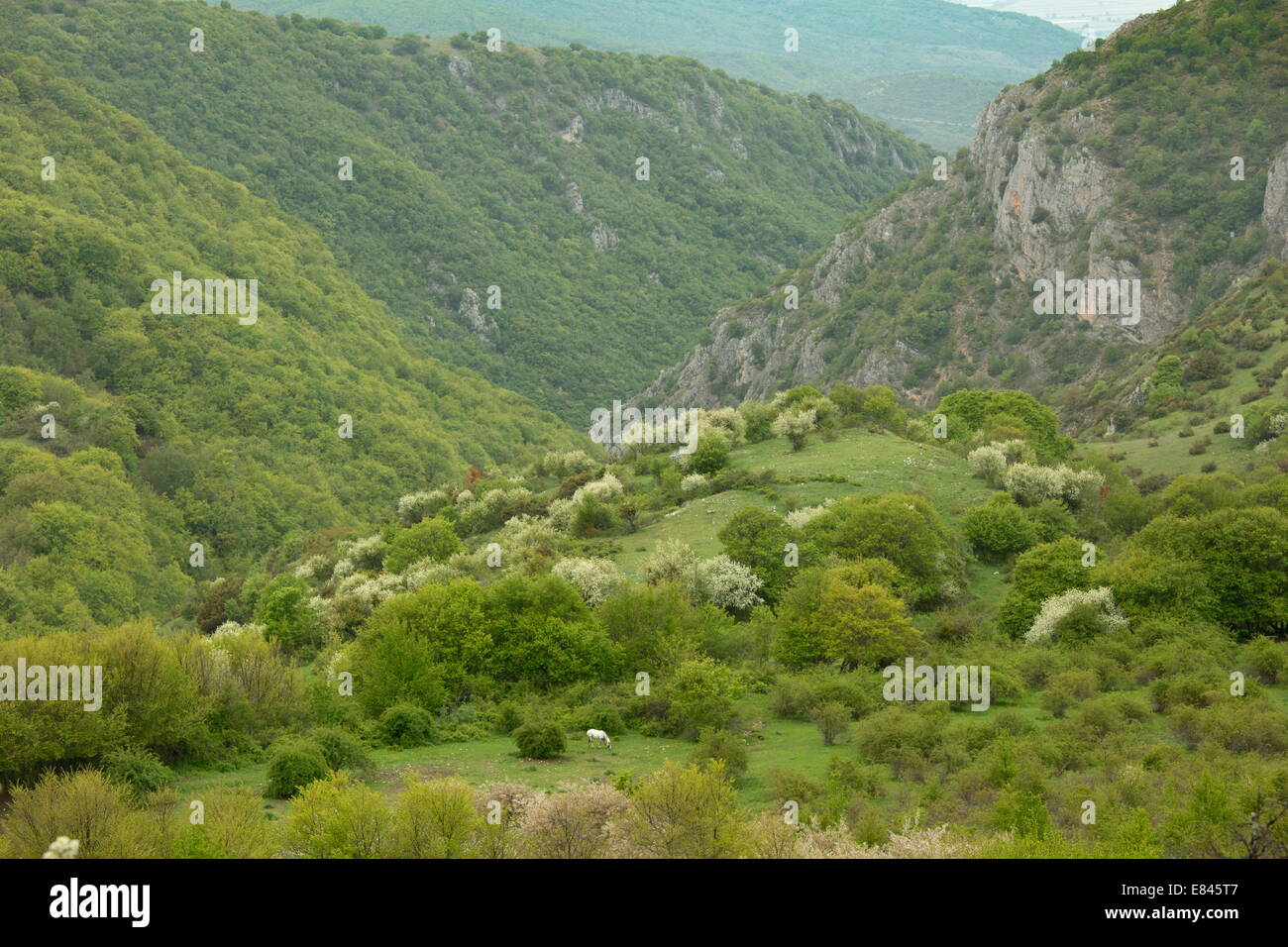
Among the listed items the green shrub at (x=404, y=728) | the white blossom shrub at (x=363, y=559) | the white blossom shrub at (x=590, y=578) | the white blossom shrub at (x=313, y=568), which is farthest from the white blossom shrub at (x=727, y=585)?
the white blossom shrub at (x=313, y=568)

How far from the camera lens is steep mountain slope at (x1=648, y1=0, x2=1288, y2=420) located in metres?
122

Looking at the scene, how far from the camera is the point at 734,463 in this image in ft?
236

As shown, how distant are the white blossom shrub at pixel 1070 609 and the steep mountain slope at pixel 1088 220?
66.6m

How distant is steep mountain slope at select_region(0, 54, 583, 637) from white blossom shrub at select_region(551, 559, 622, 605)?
39796 millimetres

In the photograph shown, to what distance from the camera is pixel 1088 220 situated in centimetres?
12975

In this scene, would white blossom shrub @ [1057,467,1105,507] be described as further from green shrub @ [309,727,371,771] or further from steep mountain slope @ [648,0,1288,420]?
steep mountain slope @ [648,0,1288,420]

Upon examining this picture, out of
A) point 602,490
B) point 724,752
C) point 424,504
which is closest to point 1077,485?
point 602,490

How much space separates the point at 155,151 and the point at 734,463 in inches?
5067

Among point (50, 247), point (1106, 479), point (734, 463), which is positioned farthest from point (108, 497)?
point (1106, 479)

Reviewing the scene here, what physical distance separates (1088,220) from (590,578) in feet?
321

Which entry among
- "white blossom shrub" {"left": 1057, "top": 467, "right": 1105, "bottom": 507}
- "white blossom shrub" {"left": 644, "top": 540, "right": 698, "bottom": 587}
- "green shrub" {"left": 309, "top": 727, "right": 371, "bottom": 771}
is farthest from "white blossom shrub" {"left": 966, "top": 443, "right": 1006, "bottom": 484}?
"green shrub" {"left": 309, "top": 727, "right": 371, "bottom": 771}

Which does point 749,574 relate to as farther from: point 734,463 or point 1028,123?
point 1028,123

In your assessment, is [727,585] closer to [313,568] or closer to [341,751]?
[341,751]

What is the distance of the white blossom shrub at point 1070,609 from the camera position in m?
45.3
